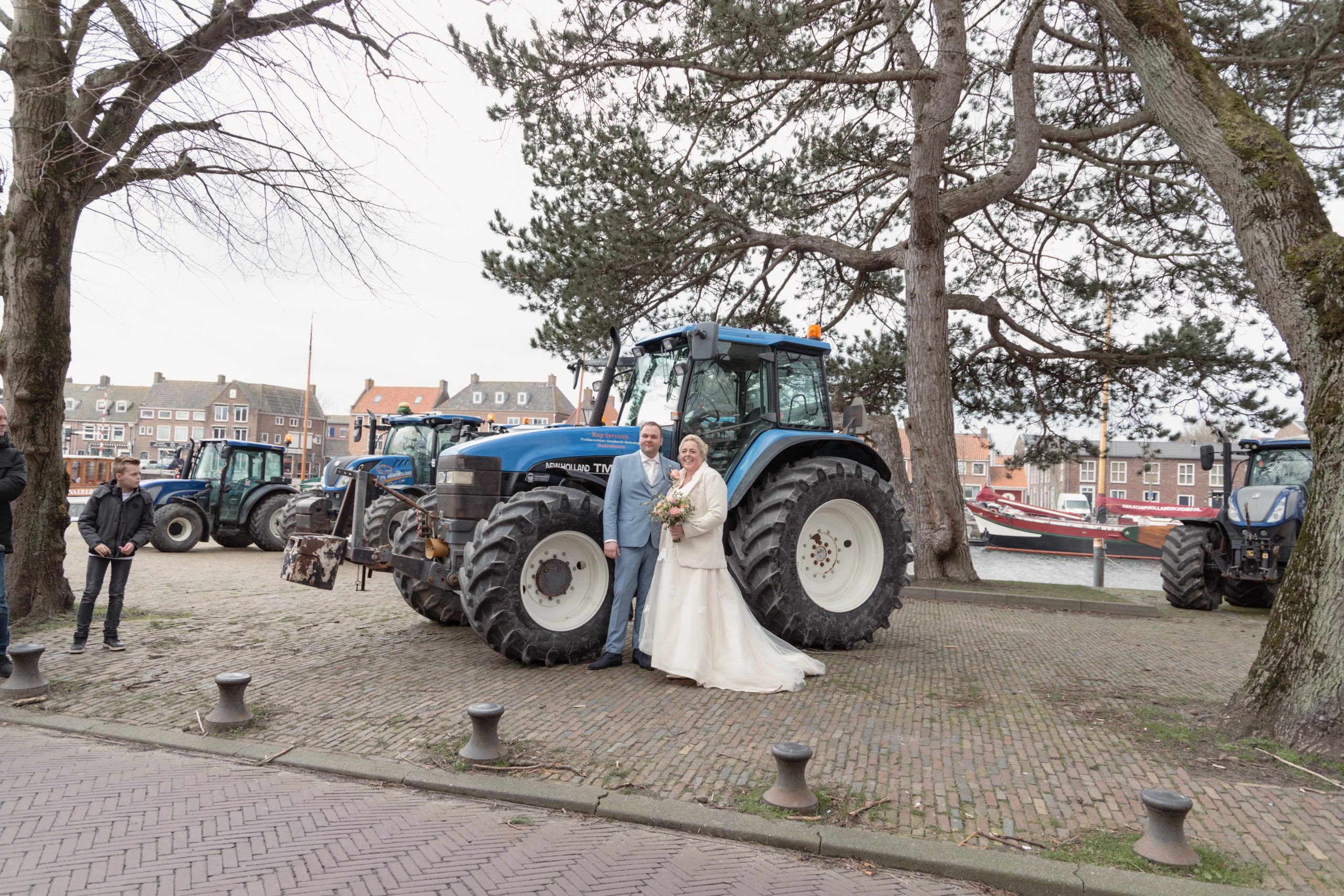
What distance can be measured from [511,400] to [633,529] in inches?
2747

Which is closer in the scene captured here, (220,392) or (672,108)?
(672,108)

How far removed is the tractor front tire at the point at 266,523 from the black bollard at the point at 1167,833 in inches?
647

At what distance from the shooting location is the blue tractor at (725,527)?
611cm

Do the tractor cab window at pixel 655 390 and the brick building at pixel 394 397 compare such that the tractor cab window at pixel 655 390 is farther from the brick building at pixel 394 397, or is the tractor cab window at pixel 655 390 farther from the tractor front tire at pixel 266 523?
the brick building at pixel 394 397

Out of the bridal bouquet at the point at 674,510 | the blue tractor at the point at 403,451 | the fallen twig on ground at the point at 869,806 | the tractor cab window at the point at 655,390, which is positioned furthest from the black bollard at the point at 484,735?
the blue tractor at the point at 403,451

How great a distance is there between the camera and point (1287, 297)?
512cm

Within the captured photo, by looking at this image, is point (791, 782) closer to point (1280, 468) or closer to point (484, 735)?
point (484, 735)

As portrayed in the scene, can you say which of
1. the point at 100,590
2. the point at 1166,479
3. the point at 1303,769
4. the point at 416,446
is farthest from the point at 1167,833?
the point at 1166,479

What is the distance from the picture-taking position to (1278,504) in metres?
11.7

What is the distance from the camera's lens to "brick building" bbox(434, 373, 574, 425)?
241 ft

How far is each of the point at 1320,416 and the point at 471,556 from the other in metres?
5.24

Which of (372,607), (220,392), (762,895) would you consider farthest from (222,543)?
(220,392)

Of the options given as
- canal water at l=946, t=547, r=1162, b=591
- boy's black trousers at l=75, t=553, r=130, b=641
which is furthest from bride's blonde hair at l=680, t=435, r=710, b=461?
canal water at l=946, t=547, r=1162, b=591

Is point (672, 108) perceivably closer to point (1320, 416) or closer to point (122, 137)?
point (122, 137)
